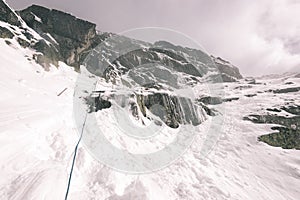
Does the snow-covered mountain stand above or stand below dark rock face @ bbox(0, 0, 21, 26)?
below

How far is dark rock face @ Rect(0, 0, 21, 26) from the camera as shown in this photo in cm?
7425

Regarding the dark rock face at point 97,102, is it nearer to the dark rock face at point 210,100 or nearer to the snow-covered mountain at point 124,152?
the snow-covered mountain at point 124,152

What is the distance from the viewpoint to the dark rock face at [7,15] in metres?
74.2

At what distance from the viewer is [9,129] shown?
42.7 feet

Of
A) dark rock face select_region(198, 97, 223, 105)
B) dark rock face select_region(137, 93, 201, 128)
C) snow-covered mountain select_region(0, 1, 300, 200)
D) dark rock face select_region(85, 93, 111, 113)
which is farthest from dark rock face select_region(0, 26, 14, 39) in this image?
dark rock face select_region(198, 97, 223, 105)

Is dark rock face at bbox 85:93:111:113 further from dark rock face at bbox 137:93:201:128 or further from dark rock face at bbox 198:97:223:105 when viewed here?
dark rock face at bbox 198:97:223:105

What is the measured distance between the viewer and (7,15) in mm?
76875

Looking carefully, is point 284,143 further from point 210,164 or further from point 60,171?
point 60,171

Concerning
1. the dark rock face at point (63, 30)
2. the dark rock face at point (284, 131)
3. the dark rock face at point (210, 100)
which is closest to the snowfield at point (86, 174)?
the dark rock face at point (284, 131)

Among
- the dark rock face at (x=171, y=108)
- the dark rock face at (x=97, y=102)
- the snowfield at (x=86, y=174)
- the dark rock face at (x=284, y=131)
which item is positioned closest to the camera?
the snowfield at (x=86, y=174)

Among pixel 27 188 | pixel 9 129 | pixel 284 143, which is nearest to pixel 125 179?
pixel 27 188

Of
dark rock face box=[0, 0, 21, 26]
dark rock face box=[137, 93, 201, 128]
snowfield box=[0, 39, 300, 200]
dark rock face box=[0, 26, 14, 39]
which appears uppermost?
dark rock face box=[0, 0, 21, 26]

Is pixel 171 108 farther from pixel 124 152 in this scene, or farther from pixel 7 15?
pixel 7 15

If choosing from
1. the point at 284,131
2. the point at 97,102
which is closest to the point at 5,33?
the point at 97,102
